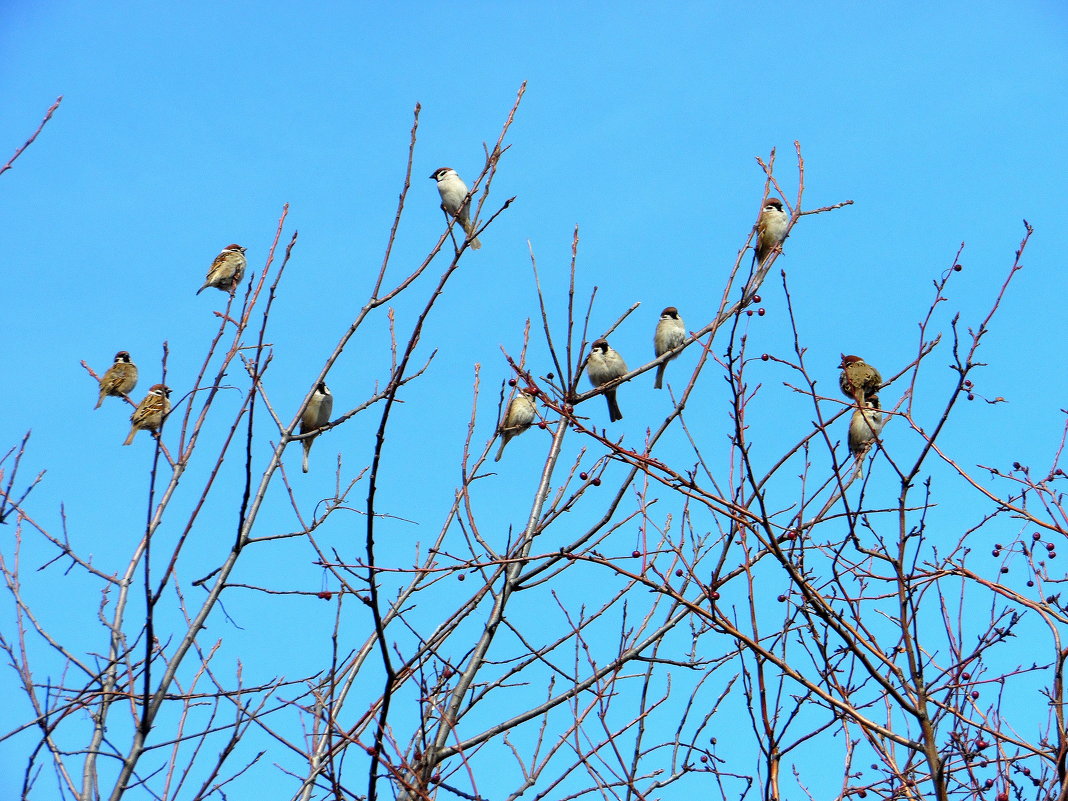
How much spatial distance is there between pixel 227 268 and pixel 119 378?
4.92 feet

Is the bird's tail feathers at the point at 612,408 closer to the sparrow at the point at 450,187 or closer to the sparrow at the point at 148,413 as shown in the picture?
the sparrow at the point at 450,187

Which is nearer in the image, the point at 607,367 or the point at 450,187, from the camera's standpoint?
the point at 607,367

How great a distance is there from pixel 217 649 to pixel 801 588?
2.56 meters

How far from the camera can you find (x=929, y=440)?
2.66 m

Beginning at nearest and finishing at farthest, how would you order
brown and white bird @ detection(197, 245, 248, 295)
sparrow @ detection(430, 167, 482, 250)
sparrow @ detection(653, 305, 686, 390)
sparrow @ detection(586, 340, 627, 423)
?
sparrow @ detection(586, 340, 627, 423), sparrow @ detection(653, 305, 686, 390), brown and white bird @ detection(197, 245, 248, 295), sparrow @ detection(430, 167, 482, 250)

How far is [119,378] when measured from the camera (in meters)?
9.56

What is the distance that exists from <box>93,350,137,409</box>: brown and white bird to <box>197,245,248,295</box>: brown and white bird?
1.08 metres

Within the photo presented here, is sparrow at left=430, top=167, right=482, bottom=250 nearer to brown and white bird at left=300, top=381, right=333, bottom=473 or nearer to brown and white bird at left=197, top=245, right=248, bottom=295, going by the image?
brown and white bird at left=197, top=245, right=248, bottom=295

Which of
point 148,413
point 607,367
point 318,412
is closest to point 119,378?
point 148,413

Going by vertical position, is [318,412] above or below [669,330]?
below

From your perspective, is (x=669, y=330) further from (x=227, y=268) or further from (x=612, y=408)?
(x=227, y=268)

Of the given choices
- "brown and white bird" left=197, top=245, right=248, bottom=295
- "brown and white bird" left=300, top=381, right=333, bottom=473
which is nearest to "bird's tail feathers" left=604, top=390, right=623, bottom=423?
"brown and white bird" left=300, top=381, right=333, bottom=473

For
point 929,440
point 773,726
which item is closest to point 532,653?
point 773,726

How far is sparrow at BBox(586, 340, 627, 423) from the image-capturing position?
27.3 feet
